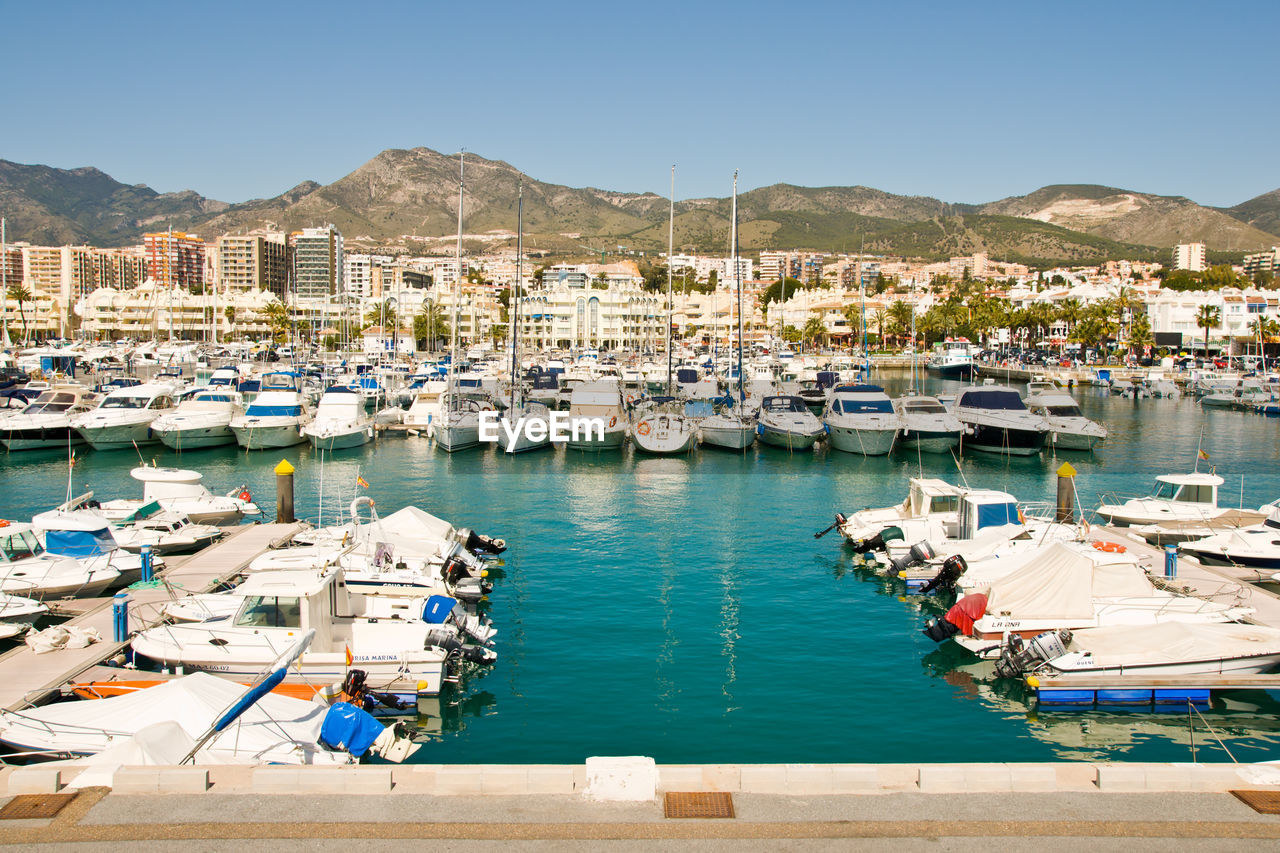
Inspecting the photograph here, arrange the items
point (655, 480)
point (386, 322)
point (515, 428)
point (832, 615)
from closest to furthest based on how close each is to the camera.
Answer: point (832, 615) < point (655, 480) < point (515, 428) < point (386, 322)

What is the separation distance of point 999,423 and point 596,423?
66.1 ft

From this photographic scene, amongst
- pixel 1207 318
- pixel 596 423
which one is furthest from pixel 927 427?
pixel 1207 318

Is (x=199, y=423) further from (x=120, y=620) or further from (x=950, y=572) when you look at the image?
(x=950, y=572)

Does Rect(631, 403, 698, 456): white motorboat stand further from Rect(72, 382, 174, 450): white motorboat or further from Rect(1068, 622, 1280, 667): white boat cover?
Rect(1068, 622, 1280, 667): white boat cover

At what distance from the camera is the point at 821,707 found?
54.4 feet

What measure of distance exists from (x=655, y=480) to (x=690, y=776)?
29.9 m

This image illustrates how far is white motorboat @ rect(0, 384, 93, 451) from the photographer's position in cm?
4638

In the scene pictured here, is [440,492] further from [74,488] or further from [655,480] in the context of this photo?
[74,488]

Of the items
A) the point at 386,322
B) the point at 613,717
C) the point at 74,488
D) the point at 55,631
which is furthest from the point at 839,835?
the point at 386,322

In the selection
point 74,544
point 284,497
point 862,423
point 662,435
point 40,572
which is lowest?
point 40,572

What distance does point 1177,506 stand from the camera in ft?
92.0

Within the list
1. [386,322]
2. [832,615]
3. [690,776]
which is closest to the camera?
[690,776]

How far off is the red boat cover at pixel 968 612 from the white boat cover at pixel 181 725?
12.2 metres

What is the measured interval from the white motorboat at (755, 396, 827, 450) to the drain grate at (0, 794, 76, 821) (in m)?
40.1
